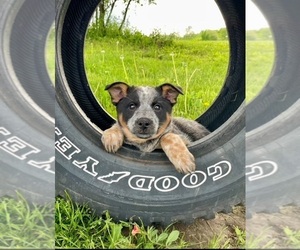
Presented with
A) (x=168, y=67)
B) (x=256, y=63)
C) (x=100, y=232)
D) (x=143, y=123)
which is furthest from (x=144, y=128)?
(x=256, y=63)

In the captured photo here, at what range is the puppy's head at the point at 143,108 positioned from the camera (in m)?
3.31

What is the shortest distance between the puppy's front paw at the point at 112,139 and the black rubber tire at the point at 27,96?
31 centimetres

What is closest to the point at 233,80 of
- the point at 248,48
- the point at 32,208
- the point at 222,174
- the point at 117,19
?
the point at 248,48

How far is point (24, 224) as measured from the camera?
3.54 m

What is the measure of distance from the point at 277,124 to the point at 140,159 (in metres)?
0.80

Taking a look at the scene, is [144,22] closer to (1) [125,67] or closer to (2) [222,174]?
(1) [125,67]

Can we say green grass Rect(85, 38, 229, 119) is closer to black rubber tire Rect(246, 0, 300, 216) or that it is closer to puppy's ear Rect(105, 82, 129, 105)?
puppy's ear Rect(105, 82, 129, 105)

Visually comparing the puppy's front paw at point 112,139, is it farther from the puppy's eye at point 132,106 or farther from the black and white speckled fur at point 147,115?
the puppy's eye at point 132,106

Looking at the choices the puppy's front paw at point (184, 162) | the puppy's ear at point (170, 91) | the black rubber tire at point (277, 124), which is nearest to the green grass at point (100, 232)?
the puppy's front paw at point (184, 162)

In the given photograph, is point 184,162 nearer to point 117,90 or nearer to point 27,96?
point 117,90

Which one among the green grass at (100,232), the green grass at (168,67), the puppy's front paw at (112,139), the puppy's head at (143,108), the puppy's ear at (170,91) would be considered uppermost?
the green grass at (168,67)

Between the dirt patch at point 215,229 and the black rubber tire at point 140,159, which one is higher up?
the black rubber tire at point 140,159

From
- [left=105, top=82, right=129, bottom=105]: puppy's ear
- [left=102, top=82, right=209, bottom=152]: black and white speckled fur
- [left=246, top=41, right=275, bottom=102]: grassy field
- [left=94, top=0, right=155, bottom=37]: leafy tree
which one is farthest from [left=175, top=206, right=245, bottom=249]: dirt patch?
[left=94, top=0, right=155, bottom=37]: leafy tree

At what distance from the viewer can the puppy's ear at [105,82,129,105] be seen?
11.0 feet
